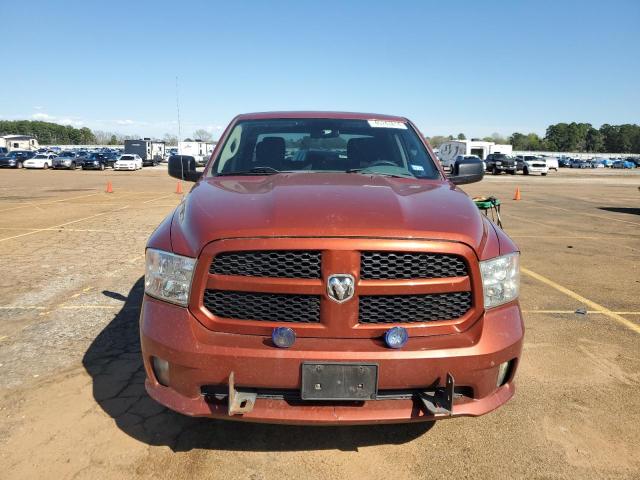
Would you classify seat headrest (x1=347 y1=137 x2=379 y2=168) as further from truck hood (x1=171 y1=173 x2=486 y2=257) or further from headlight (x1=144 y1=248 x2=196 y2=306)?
headlight (x1=144 y1=248 x2=196 y2=306)

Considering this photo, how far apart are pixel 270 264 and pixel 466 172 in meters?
2.31

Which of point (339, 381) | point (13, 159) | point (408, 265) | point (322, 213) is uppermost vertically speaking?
point (322, 213)

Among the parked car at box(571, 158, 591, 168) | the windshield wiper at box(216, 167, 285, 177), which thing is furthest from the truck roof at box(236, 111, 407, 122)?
the parked car at box(571, 158, 591, 168)

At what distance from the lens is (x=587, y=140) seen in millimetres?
157125

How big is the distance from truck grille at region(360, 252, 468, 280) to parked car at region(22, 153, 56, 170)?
4562cm

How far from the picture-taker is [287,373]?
2066mm

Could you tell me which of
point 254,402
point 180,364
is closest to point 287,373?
point 254,402

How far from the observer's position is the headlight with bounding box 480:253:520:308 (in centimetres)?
Result: 227

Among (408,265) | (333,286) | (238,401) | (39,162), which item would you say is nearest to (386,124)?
(408,265)

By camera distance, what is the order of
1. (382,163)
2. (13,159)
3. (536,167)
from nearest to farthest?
(382,163) < (13,159) < (536,167)

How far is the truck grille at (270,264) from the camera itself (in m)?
2.11

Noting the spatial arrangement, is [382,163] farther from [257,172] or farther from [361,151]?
[257,172]

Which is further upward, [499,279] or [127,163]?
[499,279]

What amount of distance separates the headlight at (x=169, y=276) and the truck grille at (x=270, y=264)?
148 millimetres
